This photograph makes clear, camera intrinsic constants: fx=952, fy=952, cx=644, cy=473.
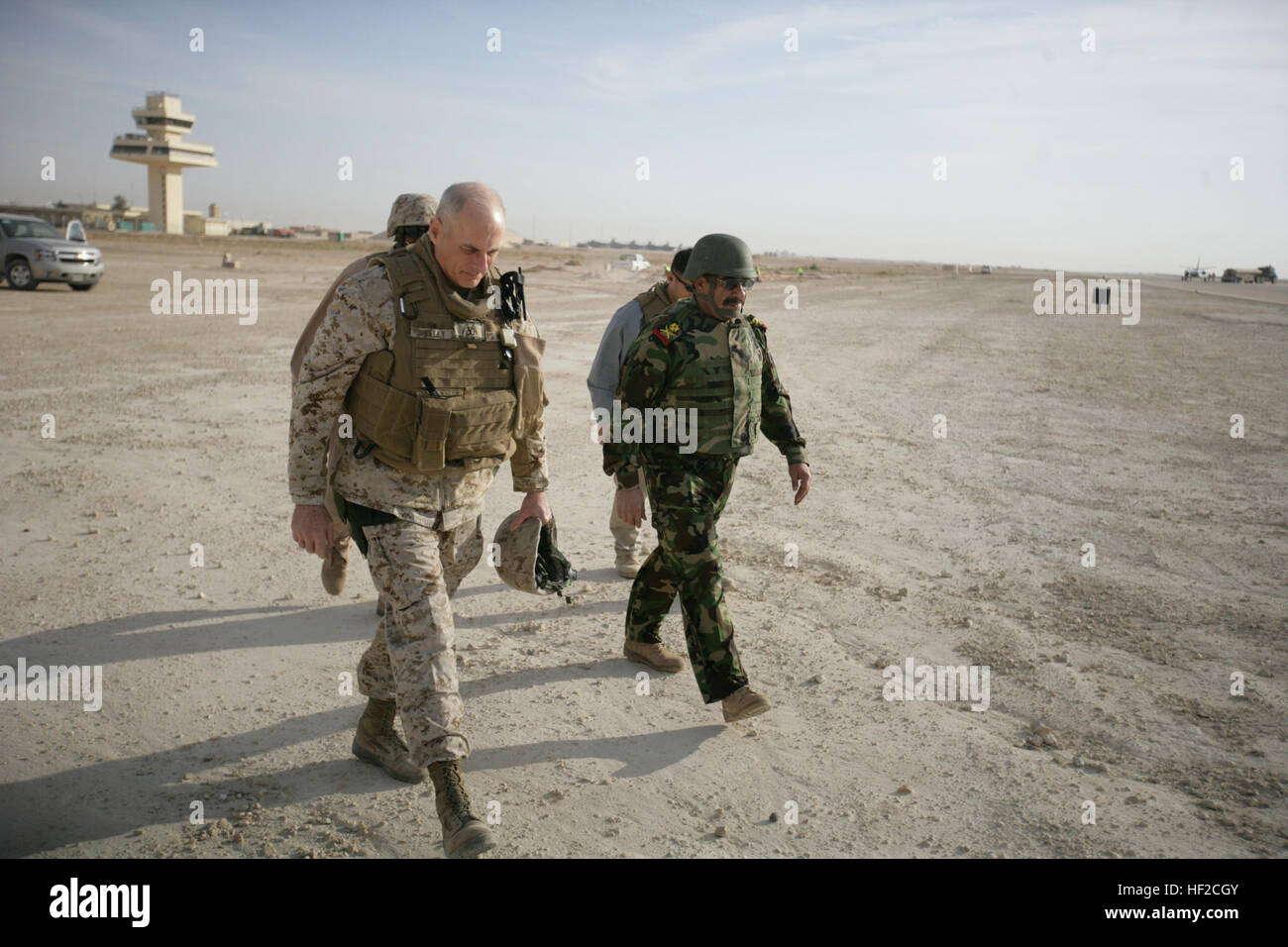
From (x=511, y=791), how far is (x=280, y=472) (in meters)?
5.25

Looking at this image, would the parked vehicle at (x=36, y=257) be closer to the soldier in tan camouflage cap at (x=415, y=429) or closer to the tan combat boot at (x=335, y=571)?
the tan combat boot at (x=335, y=571)

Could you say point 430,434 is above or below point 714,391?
below

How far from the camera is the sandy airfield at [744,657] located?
11.7ft

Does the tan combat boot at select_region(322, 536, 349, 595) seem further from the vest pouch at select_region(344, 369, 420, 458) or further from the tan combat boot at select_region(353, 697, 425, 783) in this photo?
the vest pouch at select_region(344, 369, 420, 458)

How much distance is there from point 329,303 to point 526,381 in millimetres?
770

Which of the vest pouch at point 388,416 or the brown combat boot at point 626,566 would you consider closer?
the vest pouch at point 388,416

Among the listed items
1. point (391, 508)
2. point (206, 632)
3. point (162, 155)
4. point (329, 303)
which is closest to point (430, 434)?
point (391, 508)

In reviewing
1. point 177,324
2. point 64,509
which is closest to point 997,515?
point 64,509

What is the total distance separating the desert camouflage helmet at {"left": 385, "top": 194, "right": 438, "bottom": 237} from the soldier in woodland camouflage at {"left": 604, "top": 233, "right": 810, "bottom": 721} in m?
1.50

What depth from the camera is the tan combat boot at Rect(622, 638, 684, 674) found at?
192 inches

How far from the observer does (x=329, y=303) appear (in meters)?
3.47

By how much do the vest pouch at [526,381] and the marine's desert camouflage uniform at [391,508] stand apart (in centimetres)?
38

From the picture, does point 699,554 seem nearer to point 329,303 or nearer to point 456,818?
point 456,818

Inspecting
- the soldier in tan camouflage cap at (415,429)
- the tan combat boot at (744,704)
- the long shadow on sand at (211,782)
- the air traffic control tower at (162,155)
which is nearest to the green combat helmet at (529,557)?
the soldier in tan camouflage cap at (415,429)
